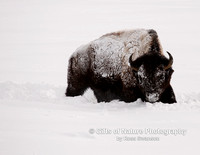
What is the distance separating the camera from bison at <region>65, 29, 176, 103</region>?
9734 mm

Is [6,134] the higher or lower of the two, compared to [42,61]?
higher

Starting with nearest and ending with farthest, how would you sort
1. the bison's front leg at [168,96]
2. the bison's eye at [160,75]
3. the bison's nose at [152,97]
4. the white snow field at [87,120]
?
the white snow field at [87,120] < the bison's nose at [152,97] < the bison's eye at [160,75] < the bison's front leg at [168,96]

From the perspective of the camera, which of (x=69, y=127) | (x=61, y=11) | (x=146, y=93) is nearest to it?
(x=69, y=127)

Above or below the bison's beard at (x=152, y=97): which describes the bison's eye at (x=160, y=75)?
above

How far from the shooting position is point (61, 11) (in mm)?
75562

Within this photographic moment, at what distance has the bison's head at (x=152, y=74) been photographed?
959 cm

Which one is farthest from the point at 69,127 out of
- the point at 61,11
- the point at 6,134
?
the point at 61,11

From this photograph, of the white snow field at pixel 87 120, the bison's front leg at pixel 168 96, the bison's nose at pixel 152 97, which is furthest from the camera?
the bison's front leg at pixel 168 96

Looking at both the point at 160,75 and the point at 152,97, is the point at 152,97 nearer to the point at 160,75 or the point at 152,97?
the point at 152,97

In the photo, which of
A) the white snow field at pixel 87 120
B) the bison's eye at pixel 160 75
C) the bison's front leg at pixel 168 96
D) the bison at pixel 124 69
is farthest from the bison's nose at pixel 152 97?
the bison's front leg at pixel 168 96

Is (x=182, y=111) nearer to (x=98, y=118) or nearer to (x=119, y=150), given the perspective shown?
(x=98, y=118)

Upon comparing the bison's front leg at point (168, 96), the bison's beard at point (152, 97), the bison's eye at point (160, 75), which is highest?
the bison's eye at point (160, 75)

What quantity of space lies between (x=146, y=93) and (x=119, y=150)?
13.0 ft

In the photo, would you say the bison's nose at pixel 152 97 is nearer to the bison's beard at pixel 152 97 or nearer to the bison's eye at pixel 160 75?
the bison's beard at pixel 152 97
